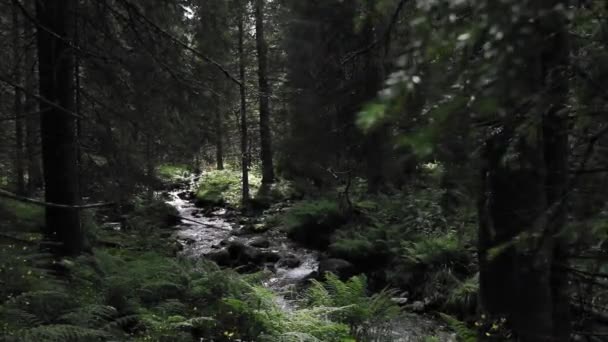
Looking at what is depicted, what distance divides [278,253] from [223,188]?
972 centimetres

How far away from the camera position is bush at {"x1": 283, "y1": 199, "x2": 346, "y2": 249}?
14.1 m

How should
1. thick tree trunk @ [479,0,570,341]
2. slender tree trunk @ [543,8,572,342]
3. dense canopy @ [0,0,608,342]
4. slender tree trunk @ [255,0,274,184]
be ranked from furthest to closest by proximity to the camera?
slender tree trunk @ [255,0,274,184]
thick tree trunk @ [479,0,570,341]
slender tree trunk @ [543,8,572,342]
dense canopy @ [0,0,608,342]

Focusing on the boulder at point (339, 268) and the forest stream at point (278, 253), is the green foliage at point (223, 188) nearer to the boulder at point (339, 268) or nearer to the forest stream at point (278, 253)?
the forest stream at point (278, 253)

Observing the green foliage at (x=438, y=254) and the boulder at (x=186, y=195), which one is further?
the boulder at (x=186, y=195)

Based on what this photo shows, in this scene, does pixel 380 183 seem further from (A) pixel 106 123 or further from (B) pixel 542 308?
(B) pixel 542 308

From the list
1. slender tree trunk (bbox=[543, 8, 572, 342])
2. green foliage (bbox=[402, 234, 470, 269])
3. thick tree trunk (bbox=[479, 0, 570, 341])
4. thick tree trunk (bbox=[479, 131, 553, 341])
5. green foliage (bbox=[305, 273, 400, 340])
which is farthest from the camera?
green foliage (bbox=[402, 234, 470, 269])

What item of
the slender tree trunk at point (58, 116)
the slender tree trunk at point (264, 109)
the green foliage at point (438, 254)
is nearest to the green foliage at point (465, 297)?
the green foliage at point (438, 254)

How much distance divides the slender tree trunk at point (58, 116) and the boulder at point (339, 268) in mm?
5468

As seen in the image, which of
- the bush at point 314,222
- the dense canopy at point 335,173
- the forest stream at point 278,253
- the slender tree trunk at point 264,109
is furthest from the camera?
the slender tree trunk at point 264,109

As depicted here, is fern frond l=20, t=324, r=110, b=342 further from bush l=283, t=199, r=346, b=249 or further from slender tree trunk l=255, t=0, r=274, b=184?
slender tree trunk l=255, t=0, r=274, b=184

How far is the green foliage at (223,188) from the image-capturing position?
20.5 m

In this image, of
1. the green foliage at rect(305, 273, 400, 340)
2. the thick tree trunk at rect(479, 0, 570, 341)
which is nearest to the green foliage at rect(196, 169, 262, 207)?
the green foliage at rect(305, 273, 400, 340)

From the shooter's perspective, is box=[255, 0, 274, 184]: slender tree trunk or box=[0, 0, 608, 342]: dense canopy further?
box=[255, 0, 274, 184]: slender tree trunk

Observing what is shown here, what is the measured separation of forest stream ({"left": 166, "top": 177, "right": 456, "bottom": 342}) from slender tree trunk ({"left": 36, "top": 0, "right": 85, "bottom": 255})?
1.77 meters
